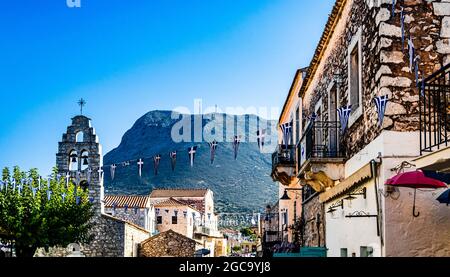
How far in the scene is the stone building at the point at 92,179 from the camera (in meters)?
41.1

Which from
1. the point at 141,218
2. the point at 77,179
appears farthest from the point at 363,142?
the point at 141,218

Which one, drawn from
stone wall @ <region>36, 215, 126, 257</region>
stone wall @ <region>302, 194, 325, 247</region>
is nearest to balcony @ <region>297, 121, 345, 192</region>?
stone wall @ <region>302, 194, 325, 247</region>

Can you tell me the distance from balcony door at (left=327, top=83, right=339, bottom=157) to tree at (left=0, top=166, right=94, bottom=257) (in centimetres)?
2396

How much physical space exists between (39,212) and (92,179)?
238 inches

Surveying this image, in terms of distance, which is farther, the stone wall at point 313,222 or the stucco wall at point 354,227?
the stone wall at point 313,222

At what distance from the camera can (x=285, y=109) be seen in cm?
2809

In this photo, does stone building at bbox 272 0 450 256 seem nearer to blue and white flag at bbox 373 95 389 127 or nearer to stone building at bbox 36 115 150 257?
blue and white flag at bbox 373 95 389 127

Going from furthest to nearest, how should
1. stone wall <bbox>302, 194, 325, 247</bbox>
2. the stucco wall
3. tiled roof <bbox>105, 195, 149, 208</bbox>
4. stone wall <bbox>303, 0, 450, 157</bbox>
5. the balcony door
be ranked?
tiled roof <bbox>105, 195, 149, 208</bbox>
stone wall <bbox>302, 194, 325, 247</bbox>
the balcony door
the stucco wall
stone wall <bbox>303, 0, 450, 157</bbox>

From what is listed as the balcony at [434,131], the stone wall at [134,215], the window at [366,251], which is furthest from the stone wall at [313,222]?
the stone wall at [134,215]

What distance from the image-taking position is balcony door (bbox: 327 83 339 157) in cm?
1399

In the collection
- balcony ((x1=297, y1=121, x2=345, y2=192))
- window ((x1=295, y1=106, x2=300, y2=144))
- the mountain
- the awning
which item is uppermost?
the mountain

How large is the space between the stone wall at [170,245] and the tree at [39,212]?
9.22 metres

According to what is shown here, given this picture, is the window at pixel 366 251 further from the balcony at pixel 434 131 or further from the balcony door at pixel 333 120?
the balcony door at pixel 333 120
